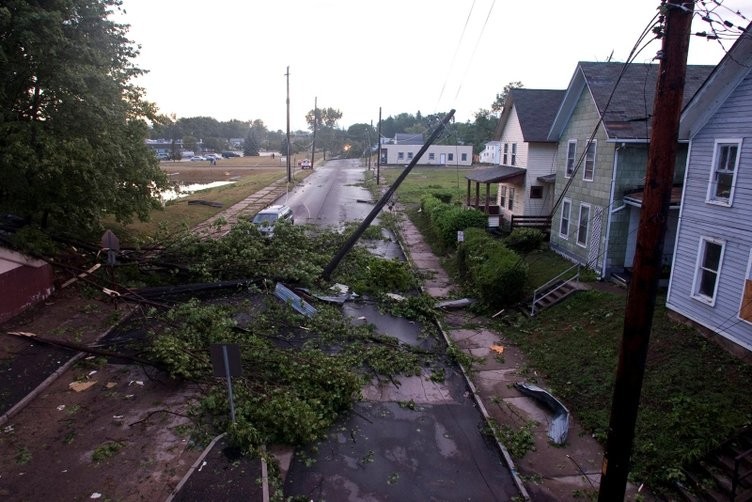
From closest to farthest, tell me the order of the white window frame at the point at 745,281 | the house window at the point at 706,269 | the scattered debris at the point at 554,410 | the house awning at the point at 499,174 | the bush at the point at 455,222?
the scattered debris at the point at 554,410
the white window frame at the point at 745,281
the house window at the point at 706,269
the bush at the point at 455,222
the house awning at the point at 499,174

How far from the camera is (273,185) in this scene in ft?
178

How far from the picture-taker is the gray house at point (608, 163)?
649 inches

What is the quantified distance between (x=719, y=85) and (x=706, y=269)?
13.8 feet

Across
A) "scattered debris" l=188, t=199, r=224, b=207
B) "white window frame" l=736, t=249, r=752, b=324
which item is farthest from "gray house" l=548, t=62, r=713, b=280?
"scattered debris" l=188, t=199, r=224, b=207

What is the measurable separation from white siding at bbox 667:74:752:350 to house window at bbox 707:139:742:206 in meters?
0.15

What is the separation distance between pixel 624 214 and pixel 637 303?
501 inches

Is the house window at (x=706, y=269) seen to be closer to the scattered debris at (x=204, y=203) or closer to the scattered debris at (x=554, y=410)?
the scattered debris at (x=554, y=410)

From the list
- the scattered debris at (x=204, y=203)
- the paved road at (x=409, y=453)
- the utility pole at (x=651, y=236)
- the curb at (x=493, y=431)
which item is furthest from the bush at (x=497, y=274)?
the scattered debris at (x=204, y=203)

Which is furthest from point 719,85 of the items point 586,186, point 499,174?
point 499,174

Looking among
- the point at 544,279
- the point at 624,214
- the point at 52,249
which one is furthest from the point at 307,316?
the point at 624,214

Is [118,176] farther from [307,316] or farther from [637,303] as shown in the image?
[637,303]

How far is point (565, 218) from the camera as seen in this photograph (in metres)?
20.4

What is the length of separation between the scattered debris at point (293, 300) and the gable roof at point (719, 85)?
36.5ft

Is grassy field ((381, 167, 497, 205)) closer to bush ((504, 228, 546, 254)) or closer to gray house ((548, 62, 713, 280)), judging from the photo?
bush ((504, 228, 546, 254))
